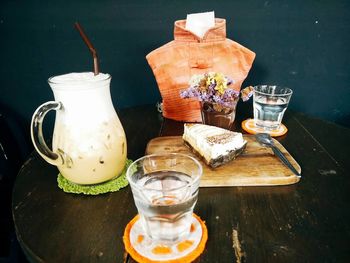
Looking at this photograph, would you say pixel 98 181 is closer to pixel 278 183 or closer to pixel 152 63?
pixel 278 183

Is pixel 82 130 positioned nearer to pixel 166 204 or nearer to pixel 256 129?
pixel 166 204

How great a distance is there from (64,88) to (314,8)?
5.34 feet

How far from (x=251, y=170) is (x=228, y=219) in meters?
0.20

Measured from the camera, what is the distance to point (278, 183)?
2.62 feet

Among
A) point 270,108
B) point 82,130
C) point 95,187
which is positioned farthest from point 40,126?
point 270,108

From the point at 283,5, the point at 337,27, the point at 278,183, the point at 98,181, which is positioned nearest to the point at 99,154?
the point at 98,181

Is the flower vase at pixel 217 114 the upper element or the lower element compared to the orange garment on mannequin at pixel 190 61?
lower

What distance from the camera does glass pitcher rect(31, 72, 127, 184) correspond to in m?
0.71

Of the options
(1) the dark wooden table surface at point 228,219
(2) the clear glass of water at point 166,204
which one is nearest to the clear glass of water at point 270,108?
(1) the dark wooden table surface at point 228,219

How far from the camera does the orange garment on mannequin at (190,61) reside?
1198mm

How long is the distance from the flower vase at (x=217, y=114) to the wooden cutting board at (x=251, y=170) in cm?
14

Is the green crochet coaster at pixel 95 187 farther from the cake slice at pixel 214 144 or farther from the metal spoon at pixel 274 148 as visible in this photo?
the metal spoon at pixel 274 148

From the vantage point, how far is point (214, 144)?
2.82 ft

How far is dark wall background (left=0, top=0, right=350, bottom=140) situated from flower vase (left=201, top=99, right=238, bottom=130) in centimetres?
94
